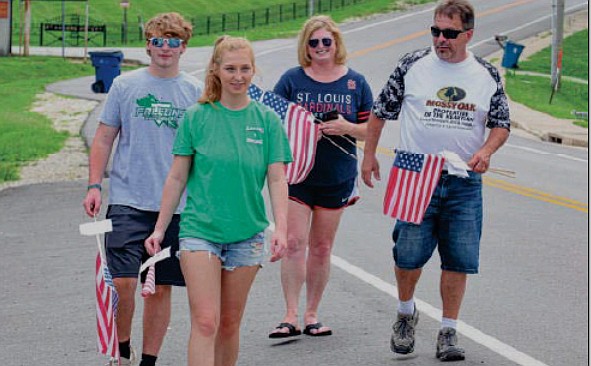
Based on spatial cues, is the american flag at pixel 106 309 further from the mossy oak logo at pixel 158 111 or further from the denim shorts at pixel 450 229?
the denim shorts at pixel 450 229

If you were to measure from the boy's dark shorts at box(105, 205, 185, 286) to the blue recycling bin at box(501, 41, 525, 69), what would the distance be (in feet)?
114

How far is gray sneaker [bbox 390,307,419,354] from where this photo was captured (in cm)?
834

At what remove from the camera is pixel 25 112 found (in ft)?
97.6

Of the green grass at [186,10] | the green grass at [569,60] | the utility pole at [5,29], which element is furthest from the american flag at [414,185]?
the green grass at [186,10]

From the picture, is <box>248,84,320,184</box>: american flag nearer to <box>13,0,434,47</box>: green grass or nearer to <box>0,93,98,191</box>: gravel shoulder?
<box>0,93,98,191</box>: gravel shoulder

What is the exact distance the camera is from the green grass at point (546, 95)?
33.7m

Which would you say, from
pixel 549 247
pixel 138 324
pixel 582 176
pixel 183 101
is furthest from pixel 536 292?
pixel 582 176

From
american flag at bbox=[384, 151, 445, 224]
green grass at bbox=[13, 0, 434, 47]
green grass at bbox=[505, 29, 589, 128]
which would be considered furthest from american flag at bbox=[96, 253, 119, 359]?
green grass at bbox=[13, 0, 434, 47]

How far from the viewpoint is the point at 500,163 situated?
21656 millimetres

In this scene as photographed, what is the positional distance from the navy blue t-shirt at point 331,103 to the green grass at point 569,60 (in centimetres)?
3449

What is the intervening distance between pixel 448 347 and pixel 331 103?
5.67ft

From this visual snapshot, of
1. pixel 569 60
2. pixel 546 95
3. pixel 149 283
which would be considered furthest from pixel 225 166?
pixel 569 60

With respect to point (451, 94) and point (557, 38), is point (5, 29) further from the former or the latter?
point (451, 94)

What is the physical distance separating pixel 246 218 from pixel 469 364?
6.90 ft
